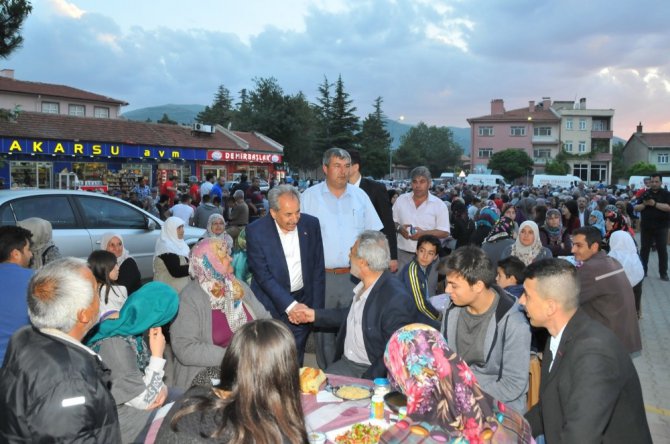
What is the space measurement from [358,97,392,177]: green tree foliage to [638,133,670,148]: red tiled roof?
106ft

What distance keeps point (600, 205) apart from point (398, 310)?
1106 cm

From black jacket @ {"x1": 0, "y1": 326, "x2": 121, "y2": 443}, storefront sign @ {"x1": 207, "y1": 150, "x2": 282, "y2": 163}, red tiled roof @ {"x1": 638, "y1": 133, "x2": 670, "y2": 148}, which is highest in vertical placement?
red tiled roof @ {"x1": 638, "y1": 133, "x2": 670, "y2": 148}

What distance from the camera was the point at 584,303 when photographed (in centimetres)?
498

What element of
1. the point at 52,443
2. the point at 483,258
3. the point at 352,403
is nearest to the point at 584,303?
the point at 483,258

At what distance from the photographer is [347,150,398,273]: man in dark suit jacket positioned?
6175 mm

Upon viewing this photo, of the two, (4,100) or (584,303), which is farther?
(4,100)

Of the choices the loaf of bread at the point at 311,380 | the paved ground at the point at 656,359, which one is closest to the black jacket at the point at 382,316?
the loaf of bread at the point at 311,380

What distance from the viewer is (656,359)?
676 cm

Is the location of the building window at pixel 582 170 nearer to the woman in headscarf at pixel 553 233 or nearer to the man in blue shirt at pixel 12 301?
the woman in headscarf at pixel 553 233

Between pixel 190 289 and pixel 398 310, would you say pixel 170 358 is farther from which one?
pixel 398 310

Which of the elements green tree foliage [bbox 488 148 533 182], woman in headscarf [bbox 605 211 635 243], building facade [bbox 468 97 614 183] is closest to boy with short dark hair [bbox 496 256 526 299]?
woman in headscarf [bbox 605 211 635 243]

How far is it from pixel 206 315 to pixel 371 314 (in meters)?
Result: 1.22

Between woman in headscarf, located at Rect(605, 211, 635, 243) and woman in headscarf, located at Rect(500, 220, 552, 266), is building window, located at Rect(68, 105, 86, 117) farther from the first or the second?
woman in headscarf, located at Rect(500, 220, 552, 266)

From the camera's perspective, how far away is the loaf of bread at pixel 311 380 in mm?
3279
